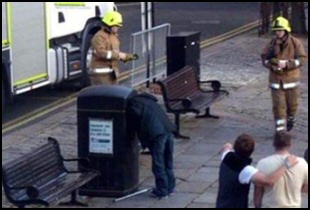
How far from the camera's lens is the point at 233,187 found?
1055cm

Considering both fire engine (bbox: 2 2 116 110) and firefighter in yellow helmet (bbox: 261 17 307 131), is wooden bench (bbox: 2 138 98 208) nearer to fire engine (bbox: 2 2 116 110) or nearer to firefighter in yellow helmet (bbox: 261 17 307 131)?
firefighter in yellow helmet (bbox: 261 17 307 131)

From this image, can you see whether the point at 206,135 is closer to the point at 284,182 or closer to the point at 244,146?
the point at 244,146

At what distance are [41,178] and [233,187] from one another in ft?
9.35

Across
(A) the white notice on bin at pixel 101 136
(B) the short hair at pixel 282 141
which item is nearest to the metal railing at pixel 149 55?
(A) the white notice on bin at pixel 101 136

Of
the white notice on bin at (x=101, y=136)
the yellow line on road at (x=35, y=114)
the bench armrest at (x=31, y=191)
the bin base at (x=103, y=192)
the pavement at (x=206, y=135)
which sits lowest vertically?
the yellow line on road at (x=35, y=114)

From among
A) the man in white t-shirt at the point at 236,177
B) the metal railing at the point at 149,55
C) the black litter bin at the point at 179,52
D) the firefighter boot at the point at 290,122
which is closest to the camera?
the man in white t-shirt at the point at 236,177

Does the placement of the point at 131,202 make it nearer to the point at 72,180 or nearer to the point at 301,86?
the point at 72,180

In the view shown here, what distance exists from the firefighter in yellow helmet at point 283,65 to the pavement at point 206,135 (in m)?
0.53

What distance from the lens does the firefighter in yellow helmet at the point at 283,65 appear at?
16.2 meters

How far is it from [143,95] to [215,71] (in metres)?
10.4

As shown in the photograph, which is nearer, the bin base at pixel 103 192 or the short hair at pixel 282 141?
the short hair at pixel 282 141

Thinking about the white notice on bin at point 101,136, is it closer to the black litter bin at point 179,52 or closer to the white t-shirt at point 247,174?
the white t-shirt at point 247,174

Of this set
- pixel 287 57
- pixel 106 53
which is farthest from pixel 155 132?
pixel 287 57

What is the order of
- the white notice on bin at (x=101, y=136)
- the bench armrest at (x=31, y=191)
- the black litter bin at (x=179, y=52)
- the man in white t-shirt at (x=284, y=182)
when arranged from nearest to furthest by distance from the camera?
the man in white t-shirt at (x=284, y=182)
the bench armrest at (x=31, y=191)
the white notice on bin at (x=101, y=136)
the black litter bin at (x=179, y=52)
